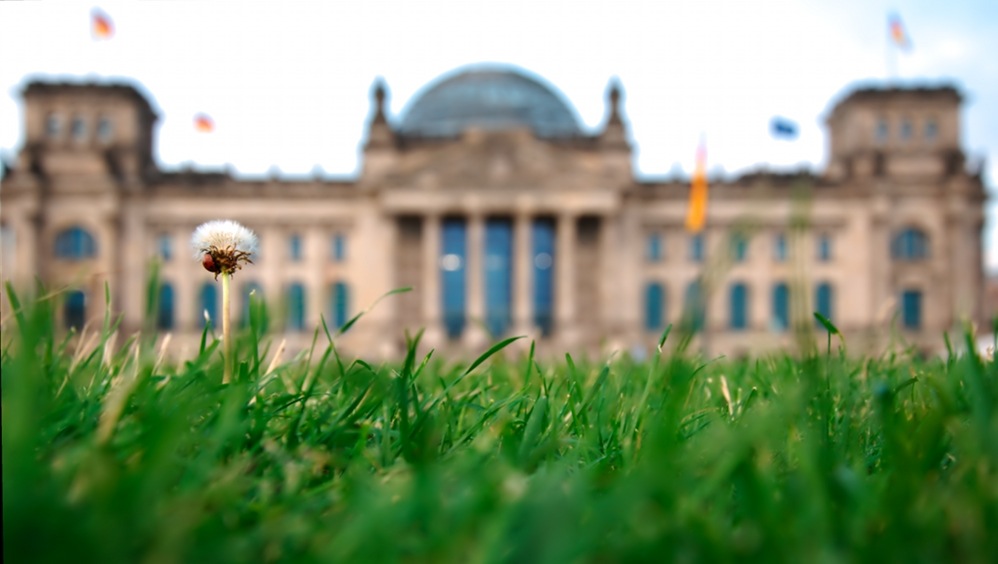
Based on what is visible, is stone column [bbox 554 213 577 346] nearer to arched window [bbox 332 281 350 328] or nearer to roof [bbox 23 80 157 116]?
arched window [bbox 332 281 350 328]

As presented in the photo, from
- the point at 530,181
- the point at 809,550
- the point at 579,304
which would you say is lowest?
the point at 579,304

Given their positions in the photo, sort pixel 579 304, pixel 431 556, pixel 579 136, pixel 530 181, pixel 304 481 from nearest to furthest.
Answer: pixel 431 556, pixel 304 481, pixel 530 181, pixel 579 304, pixel 579 136

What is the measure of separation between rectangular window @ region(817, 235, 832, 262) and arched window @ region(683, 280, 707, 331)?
48964 millimetres

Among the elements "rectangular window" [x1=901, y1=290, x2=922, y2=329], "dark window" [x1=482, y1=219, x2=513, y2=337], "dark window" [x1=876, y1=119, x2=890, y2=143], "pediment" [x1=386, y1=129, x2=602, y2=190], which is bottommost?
"rectangular window" [x1=901, y1=290, x2=922, y2=329]

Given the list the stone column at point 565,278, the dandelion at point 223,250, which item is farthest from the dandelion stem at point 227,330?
the stone column at point 565,278

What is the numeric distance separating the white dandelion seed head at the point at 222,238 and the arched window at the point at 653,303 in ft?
145

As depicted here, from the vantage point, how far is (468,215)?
136 feet

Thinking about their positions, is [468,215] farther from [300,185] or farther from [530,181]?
[300,185]

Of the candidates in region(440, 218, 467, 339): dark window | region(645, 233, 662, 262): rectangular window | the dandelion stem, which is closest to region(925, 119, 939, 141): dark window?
region(645, 233, 662, 262): rectangular window

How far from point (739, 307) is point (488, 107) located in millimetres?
21347

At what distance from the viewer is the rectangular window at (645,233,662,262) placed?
45531 mm

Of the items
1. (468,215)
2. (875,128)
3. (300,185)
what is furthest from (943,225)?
(300,185)

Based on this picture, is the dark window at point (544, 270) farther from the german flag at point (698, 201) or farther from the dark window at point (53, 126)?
the dark window at point (53, 126)

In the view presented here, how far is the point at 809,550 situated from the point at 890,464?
0.90m
